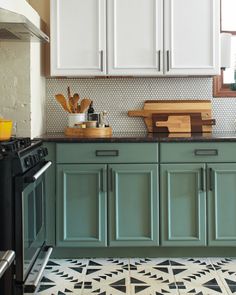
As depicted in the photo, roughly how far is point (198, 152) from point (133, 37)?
3.45ft

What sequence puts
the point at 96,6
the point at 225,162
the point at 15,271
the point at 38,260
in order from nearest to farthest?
the point at 15,271 < the point at 38,260 < the point at 225,162 < the point at 96,6

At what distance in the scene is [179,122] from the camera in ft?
12.7

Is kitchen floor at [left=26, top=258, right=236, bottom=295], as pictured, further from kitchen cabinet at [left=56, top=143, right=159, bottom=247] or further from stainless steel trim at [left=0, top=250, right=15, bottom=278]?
stainless steel trim at [left=0, top=250, right=15, bottom=278]

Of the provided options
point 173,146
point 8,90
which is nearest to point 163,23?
point 173,146

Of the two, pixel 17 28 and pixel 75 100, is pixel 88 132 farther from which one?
pixel 17 28

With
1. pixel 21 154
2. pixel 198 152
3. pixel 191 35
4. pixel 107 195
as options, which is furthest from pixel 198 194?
pixel 21 154

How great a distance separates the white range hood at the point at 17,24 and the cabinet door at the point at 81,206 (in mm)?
928

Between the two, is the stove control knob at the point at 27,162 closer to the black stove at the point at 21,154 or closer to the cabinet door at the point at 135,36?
the black stove at the point at 21,154

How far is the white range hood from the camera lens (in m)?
2.55

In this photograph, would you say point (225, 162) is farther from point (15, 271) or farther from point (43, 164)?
point (15, 271)

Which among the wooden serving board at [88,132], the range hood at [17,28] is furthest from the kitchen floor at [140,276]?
the range hood at [17,28]

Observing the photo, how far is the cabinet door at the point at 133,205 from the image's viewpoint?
3.28 meters

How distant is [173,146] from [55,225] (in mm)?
1023

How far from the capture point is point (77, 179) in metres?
3.29
